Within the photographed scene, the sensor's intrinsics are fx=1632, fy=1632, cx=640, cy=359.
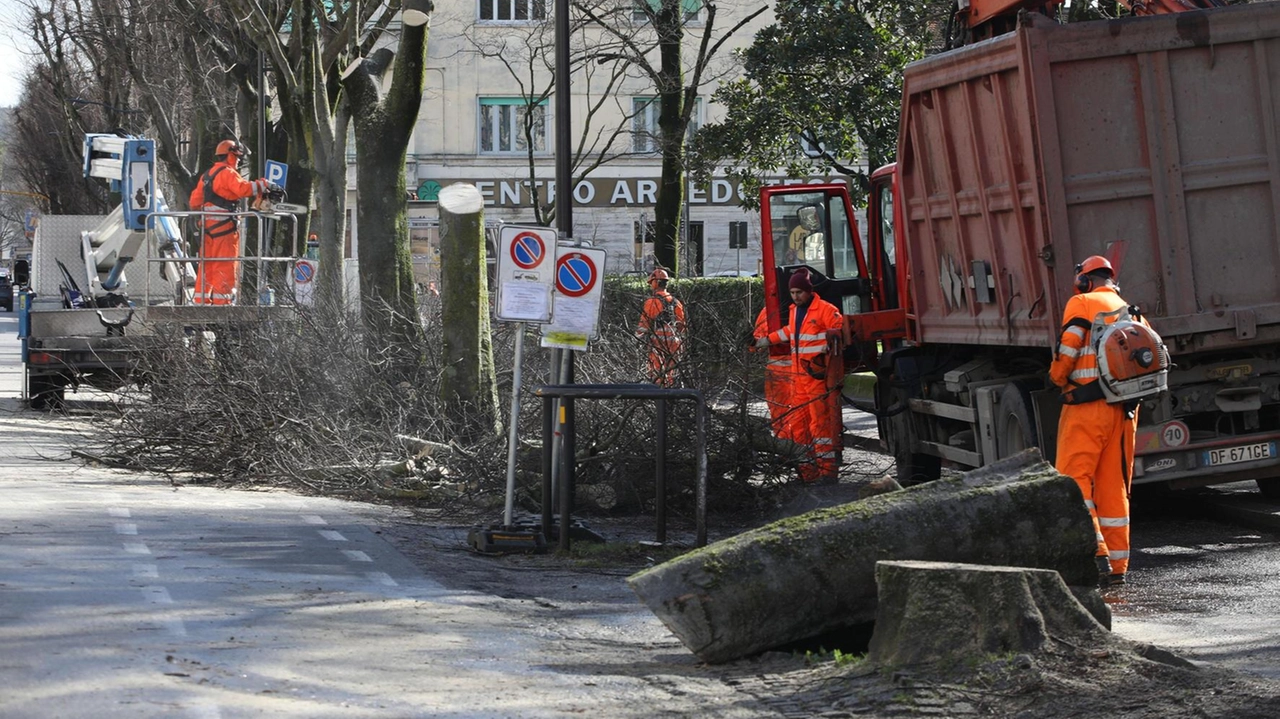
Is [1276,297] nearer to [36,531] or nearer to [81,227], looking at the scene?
[36,531]

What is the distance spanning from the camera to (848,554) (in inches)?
259

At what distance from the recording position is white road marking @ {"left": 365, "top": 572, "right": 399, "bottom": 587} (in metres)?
7.98

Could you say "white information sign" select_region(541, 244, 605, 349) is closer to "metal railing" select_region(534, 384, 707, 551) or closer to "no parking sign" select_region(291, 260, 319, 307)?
"metal railing" select_region(534, 384, 707, 551)

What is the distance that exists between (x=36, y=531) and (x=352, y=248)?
3743 cm

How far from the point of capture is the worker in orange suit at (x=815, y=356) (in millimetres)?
13031

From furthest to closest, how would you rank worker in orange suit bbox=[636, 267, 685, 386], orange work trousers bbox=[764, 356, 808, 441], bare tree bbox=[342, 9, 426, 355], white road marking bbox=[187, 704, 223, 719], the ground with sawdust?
bare tree bbox=[342, 9, 426, 355] < orange work trousers bbox=[764, 356, 808, 441] < worker in orange suit bbox=[636, 267, 685, 386] < the ground with sawdust < white road marking bbox=[187, 704, 223, 719]

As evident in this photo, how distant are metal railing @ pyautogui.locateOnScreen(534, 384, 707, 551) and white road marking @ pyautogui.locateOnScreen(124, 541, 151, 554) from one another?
2.26 metres

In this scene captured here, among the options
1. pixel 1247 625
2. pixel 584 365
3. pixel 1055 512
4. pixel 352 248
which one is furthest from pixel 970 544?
pixel 352 248

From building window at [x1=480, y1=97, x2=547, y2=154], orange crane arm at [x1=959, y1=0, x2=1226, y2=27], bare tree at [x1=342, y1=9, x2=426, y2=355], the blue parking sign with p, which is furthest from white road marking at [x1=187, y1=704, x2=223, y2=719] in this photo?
building window at [x1=480, y1=97, x2=547, y2=154]

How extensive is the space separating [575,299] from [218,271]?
8.97 m

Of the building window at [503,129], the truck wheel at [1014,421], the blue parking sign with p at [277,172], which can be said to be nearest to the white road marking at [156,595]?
the truck wheel at [1014,421]

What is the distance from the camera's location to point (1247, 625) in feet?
24.5

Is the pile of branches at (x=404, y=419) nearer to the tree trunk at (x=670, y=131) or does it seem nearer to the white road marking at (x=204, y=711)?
the white road marking at (x=204, y=711)

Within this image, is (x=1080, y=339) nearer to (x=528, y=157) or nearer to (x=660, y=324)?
(x=660, y=324)
